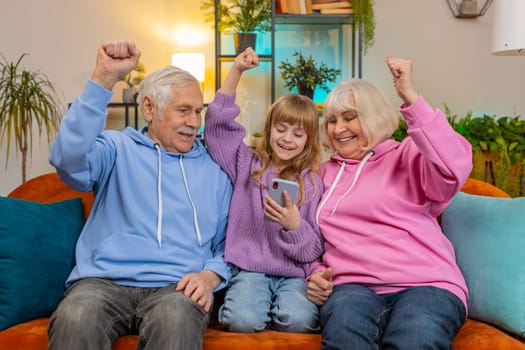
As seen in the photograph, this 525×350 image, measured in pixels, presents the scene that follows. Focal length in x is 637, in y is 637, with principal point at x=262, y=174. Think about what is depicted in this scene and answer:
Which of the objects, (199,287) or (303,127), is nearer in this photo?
(199,287)

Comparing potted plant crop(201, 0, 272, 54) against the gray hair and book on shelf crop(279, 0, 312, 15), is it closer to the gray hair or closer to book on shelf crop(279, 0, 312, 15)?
book on shelf crop(279, 0, 312, 15)

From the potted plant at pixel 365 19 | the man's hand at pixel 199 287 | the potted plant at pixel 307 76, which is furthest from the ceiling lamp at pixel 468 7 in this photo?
the man's hand at pixel 199 287

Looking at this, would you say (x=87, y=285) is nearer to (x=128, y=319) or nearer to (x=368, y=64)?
(x=128, y=319)

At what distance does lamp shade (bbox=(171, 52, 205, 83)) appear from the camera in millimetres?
4492

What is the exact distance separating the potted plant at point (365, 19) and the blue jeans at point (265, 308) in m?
2.95

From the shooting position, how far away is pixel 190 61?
4500 mm

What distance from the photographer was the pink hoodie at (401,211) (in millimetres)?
1836

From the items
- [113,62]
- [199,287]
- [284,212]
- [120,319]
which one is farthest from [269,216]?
[113,62]

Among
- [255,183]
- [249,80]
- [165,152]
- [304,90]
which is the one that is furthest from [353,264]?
[249,80]

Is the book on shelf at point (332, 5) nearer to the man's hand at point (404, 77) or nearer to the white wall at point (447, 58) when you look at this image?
the white wall at point (447, 58)

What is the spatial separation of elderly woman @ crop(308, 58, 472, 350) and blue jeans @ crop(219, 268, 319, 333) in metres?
0.06

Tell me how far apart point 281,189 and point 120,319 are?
1.92 ft

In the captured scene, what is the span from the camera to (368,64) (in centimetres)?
487

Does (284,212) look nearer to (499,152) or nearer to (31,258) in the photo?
(31,258)
